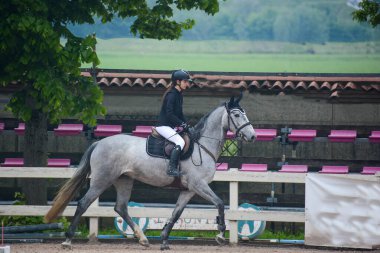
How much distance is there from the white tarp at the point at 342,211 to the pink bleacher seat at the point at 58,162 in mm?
6690

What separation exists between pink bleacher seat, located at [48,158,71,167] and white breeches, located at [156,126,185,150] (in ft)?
18.8

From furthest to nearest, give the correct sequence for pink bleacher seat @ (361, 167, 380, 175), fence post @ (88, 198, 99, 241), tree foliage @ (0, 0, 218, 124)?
pink bleacher seat @ (361, 167, 380, 175), tree foliage @ (0, 0, 218, 124), fence post @ (88, 198, 99, 241)

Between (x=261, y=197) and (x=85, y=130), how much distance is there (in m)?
4.32

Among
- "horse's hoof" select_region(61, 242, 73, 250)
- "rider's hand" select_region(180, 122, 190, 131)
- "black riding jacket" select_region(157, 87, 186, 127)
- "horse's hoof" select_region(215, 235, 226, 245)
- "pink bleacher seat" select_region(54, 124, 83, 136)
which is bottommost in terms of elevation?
"horse's hoof" select_region(61, 242, 73, 250)

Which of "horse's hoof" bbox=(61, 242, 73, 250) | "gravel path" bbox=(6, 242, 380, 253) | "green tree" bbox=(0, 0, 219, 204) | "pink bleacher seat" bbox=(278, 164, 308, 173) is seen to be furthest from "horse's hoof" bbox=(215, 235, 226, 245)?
"pink bleacher seat" bbox=(278, 164, 308, 173)

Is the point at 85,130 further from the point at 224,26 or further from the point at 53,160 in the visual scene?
the point at 224,26

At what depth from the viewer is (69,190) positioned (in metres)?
15.7

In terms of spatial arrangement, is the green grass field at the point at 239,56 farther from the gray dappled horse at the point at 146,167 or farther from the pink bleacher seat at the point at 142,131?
the gray dappled horse at the point at 146,167

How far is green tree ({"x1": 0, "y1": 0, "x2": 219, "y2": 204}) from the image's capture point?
1712 cm

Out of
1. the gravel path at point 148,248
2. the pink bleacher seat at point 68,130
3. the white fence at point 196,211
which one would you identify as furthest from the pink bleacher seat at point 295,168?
the pink bleacher seat at point 68,130

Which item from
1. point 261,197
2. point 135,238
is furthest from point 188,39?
point 135,238

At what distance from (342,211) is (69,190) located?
454 centimetres

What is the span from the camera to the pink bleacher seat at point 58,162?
21.0 m

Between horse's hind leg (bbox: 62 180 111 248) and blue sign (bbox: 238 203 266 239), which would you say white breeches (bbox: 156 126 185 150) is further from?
blue sign (bbox: 238 203 266 239)
